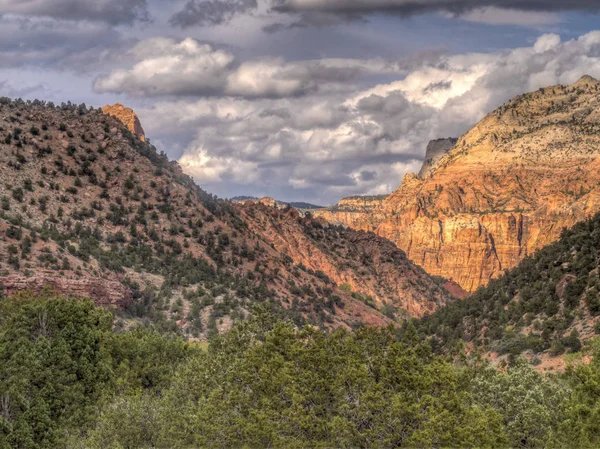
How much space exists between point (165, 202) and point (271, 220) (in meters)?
41.3

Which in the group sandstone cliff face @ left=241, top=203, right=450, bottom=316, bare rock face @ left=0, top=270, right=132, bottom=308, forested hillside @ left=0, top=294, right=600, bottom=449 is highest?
sandstone cliff face @ left=241, top=203, right=450, bottom=316

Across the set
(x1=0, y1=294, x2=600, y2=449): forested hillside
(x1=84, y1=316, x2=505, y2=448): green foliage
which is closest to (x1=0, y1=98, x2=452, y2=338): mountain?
(x1=0, y1=294, x2=600, y2=449): forested hillside

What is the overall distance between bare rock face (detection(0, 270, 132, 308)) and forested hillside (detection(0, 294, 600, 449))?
78.3 ft

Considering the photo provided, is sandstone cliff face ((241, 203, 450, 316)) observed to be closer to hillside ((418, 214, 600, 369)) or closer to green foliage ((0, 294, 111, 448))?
hillside ((418, 214, 600, 369))

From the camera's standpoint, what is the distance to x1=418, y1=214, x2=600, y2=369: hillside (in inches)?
2282

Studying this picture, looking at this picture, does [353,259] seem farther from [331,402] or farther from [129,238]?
[331,402]

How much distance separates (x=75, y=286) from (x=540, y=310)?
43347mm

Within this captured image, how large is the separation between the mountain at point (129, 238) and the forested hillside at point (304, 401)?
94.3 feet

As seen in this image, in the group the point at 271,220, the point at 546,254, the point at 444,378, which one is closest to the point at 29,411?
the point at 444,378

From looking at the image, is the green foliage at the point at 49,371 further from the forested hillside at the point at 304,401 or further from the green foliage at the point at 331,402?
the green foliage at the point at 331,402

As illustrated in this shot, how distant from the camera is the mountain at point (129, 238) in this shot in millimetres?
78062

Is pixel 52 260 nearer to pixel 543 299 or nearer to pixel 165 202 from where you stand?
pixel 165 202

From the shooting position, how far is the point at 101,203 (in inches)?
3848

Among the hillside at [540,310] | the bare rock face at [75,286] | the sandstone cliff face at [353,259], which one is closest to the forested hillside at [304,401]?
the hillside at [540,310]
